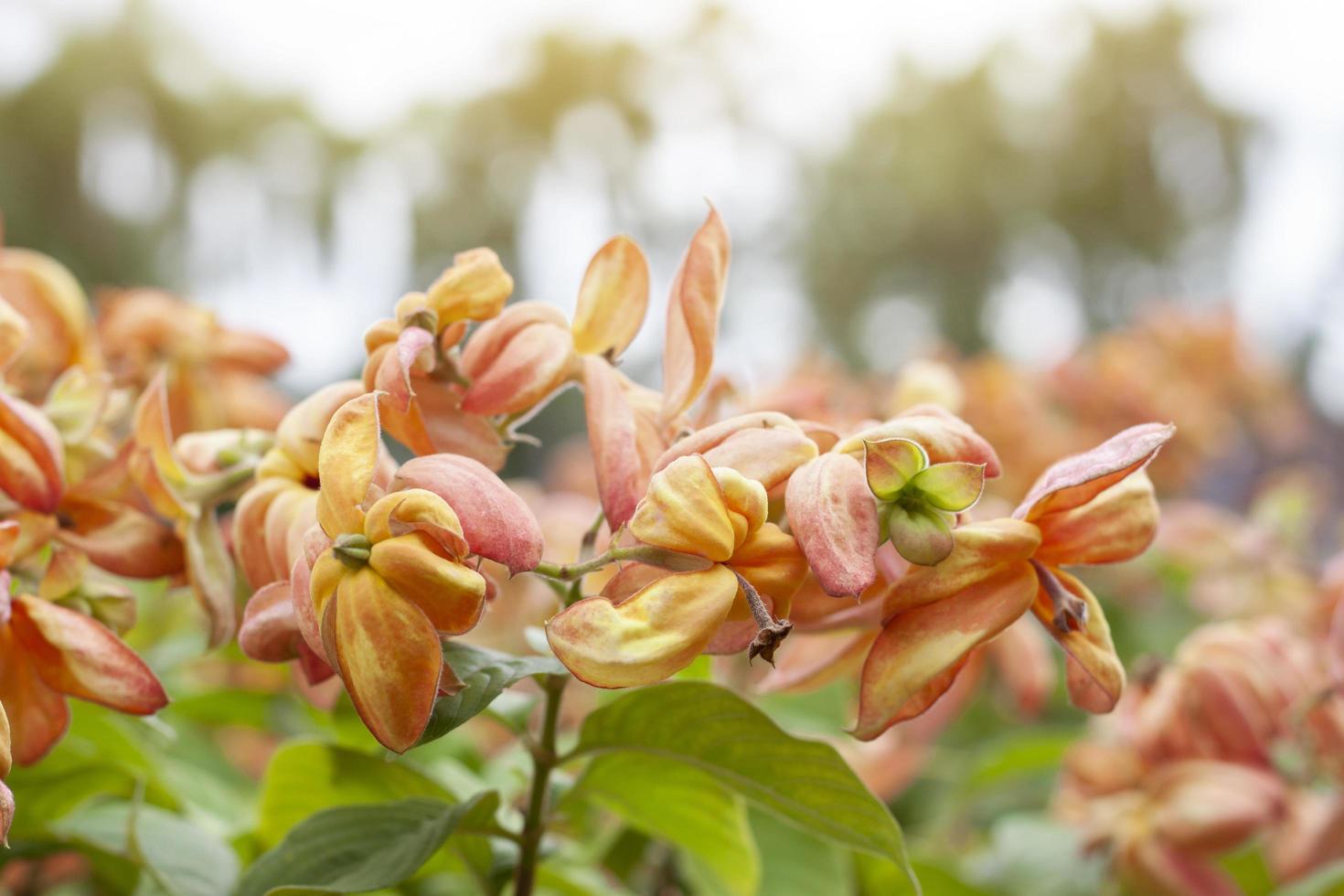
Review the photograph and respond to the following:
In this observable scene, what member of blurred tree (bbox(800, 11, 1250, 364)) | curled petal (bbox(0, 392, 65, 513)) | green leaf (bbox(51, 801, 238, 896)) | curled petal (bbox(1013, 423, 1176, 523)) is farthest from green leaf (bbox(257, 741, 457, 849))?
blurred tree (bbox(800, 11, 1250, 364))

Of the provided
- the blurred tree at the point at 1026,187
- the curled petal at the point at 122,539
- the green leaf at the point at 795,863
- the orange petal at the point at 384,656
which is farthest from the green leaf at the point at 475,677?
the blurred tree at the point at 1026,187

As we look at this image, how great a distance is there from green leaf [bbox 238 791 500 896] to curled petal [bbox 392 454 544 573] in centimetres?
12

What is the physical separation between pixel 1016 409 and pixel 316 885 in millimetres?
1031

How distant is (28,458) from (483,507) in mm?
175

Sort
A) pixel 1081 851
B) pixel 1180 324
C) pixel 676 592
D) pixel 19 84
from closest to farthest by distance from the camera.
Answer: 1. pixel 676 592
2. pixel 1081 851
3. pixel 1180 324
4. pixel 19 84

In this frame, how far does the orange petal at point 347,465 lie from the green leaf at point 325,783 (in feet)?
0.54

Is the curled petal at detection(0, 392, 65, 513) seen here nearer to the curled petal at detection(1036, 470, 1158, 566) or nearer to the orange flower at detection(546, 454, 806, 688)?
the orange flower at detection(546, 454, 806, 688)

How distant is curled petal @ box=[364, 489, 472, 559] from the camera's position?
0.86 ft

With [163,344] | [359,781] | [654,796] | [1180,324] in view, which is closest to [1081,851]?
[654,796]

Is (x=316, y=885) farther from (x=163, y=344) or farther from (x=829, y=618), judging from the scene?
(x=163, y=344)

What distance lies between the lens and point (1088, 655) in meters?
0.31

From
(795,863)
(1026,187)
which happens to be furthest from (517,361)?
(1026,187)

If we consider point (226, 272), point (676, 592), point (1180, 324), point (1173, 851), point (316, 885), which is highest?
point (676, 592)

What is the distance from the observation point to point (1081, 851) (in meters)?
0.54
